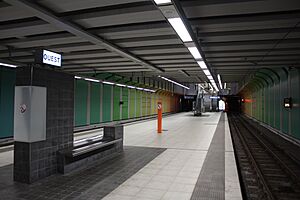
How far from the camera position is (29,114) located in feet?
14.0

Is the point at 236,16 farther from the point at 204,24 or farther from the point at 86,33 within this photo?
the point at 86,33

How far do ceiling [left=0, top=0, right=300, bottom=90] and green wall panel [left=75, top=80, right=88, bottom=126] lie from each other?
4268mm

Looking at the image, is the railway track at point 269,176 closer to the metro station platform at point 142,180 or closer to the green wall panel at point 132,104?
the metro station platform at point 142,180

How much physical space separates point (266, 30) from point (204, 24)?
1694mm

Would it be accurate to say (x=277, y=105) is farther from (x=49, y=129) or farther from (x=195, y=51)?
(x=49, y=129)

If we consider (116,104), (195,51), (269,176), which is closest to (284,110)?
(269,176)

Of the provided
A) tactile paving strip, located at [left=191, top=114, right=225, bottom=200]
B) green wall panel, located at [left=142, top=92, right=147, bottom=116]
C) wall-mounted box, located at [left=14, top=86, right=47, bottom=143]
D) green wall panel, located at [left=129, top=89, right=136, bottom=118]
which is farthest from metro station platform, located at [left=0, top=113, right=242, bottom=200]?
green wall panel, located at [left=142, top=92, right=147, bottom=116]

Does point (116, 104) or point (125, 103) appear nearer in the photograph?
point (116, 104)

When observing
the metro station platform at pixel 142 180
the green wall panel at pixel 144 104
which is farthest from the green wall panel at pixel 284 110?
the green wall panel at pixel 144 104

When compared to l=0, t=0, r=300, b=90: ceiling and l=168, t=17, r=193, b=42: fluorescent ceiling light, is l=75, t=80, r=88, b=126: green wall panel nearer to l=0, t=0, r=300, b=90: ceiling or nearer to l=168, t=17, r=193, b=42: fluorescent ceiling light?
l=0, t=0, r=300, b=90: ceiling

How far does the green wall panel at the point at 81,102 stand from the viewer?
1295 cm

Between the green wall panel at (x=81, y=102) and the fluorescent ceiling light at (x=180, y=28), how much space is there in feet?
28.2

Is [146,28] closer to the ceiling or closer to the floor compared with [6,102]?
closer to the ceiling

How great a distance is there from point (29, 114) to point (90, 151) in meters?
1.78
